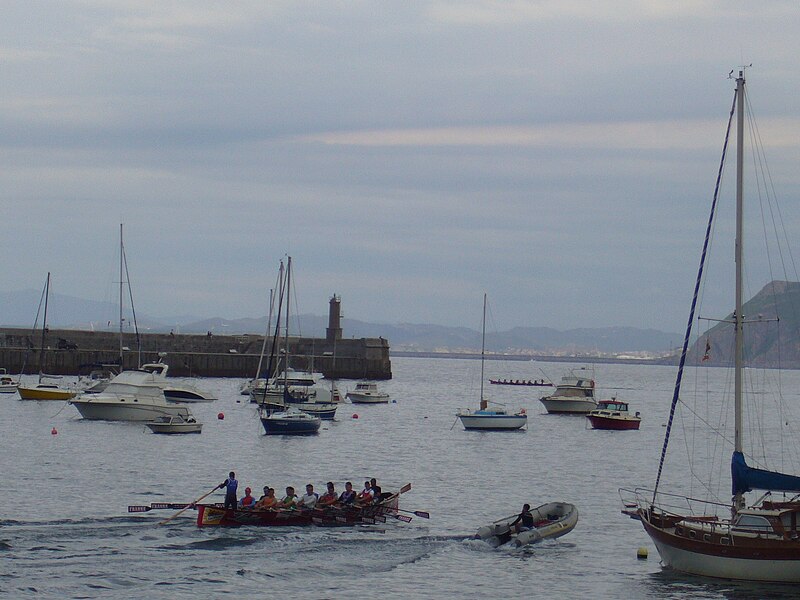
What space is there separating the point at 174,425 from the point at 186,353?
6819 cm

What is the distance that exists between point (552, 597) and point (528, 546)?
20.6 ft

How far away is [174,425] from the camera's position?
242 feet

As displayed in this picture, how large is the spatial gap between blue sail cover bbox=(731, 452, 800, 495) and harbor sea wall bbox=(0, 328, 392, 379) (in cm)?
9573

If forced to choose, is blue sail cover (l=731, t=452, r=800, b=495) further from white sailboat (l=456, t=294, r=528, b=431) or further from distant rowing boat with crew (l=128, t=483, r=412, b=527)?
white sailboat (l=456, t=294, r=528, b=431)

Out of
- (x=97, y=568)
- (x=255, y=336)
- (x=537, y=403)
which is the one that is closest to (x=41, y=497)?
(x=97, y=568)

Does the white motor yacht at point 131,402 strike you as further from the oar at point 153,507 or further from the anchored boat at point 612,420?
the oar at point 153,507

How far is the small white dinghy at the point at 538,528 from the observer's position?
39.5 m

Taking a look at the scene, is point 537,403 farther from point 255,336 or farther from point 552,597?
point 552,597

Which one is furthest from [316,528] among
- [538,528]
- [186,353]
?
[186,353]

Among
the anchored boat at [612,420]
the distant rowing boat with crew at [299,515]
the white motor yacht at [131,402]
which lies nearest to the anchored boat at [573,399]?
the anchored boat at [612,420]

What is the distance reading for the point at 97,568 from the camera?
110ft

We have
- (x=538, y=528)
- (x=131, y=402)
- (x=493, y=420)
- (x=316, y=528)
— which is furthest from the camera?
(x=493, y=420)

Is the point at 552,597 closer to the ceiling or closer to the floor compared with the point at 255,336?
closer to the floor

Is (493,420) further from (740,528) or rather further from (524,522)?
(740,528)
